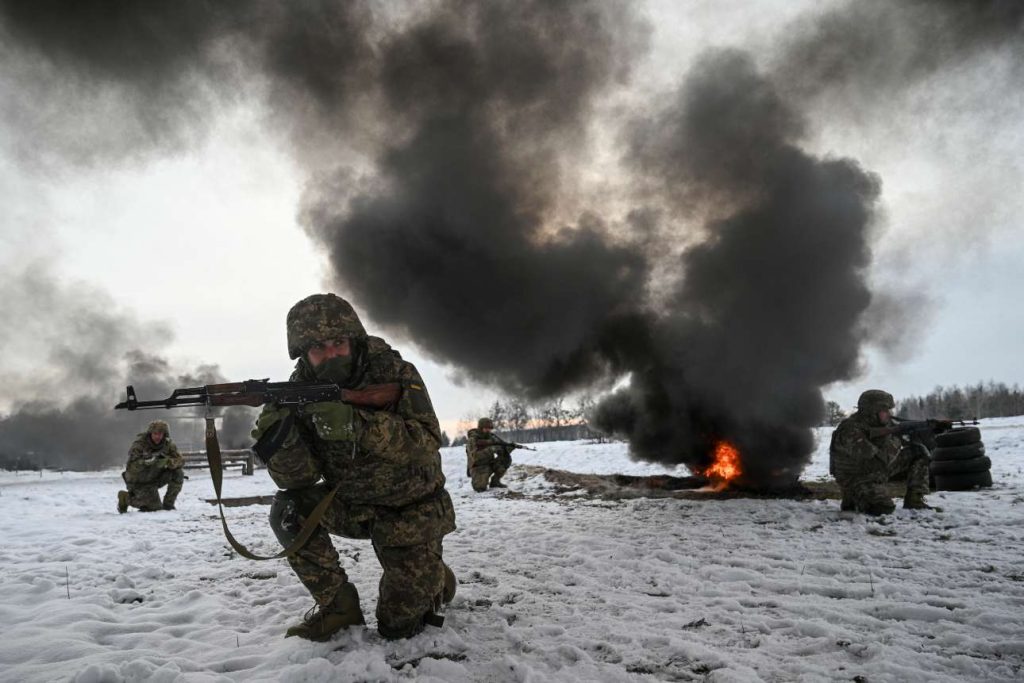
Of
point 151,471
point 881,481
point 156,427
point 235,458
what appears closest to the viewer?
point 881,481

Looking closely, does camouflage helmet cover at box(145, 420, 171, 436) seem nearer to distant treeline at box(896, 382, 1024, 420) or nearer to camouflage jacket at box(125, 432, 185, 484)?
camouflage jacket at box(125, 432, 185, 484)

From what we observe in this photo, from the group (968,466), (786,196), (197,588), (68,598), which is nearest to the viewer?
(68,598)

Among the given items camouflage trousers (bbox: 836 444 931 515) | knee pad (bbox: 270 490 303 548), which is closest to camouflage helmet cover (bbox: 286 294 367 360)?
A: knee pad (bbox: 270 490 303 548)

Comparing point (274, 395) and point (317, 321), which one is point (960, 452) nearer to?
point (317, 321)

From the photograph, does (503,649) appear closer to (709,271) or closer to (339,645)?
(339,645)

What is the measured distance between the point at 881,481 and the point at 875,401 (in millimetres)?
1121

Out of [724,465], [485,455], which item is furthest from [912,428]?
[485,455]

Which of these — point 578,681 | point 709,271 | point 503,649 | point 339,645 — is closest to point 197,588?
point 339,645

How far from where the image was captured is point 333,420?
3.21m

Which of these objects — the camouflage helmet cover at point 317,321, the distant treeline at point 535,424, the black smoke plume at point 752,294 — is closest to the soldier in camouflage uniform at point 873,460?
the black smoke plume at point 752,294

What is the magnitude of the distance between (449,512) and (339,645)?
1029 mm

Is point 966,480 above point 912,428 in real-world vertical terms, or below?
below

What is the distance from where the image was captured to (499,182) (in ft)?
42.6

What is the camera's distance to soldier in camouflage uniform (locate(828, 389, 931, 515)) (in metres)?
7.06
